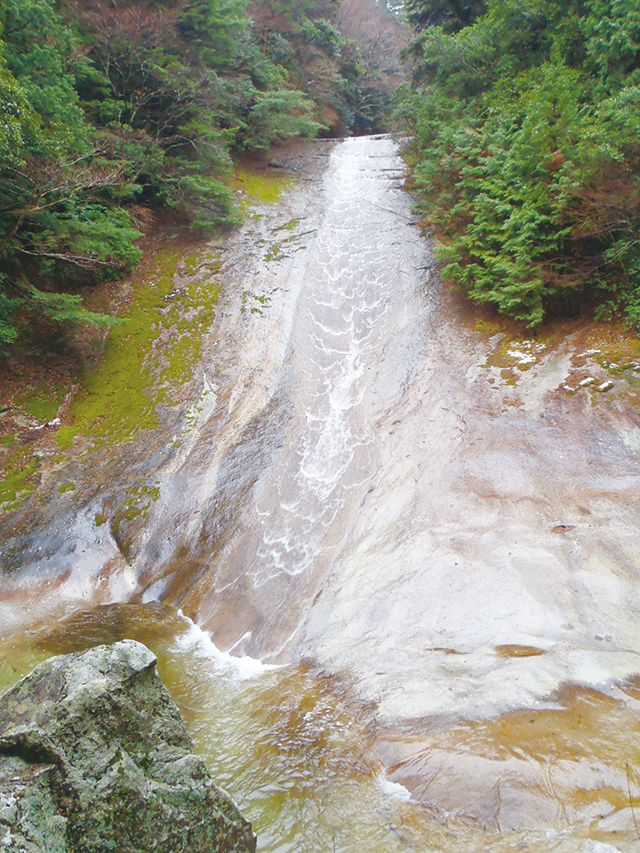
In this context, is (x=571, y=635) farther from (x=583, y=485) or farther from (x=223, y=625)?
(x=223, y=625)

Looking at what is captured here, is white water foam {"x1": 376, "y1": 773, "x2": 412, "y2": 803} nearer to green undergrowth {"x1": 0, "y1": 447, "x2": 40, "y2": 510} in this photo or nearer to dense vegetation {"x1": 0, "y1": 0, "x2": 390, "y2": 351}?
green undergrowth {"x1": 0, "y1": 447, "x2": 40, "y2": 510}

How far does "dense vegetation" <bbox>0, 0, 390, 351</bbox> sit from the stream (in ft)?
8.02

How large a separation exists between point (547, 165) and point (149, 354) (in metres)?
9.42

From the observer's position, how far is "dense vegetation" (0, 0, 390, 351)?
8586 mm

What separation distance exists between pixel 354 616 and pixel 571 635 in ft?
8.22

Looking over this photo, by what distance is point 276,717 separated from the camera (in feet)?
15.8

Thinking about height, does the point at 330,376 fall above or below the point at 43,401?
below

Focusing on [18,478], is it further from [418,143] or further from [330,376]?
[418,143]

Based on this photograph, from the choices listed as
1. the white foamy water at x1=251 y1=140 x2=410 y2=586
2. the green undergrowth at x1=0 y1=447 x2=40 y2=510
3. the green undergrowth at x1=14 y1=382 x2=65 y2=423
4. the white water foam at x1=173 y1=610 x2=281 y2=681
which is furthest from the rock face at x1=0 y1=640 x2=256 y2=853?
the green undergrowth at x1=14 y1=382 x2=65 y2=423

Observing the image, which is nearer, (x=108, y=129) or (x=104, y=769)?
(x=104, y=769)

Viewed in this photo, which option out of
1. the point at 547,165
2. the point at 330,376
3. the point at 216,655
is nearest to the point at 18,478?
the point at 216,655

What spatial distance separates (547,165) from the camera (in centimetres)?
855

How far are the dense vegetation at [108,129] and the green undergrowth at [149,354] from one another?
45.3 inches

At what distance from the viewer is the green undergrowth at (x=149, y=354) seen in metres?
9.20
